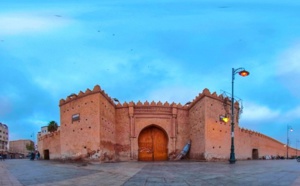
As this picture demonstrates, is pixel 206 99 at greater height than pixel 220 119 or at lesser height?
greater

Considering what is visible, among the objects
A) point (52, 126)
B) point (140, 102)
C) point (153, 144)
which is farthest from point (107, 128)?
point (52, 126)

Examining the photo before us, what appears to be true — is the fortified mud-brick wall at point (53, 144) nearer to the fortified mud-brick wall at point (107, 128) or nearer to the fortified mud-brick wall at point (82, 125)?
the fortified mud-brick wall at point (82, 125)

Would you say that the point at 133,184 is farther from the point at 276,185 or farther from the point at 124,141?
the point at 124,141

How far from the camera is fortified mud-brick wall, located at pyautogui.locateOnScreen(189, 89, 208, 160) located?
2999cm

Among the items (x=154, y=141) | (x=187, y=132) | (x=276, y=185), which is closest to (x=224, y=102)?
(x=187, y=132)

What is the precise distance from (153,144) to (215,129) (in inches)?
278

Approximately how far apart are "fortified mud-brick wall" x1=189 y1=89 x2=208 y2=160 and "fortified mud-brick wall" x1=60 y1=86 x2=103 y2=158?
9692 millimetres

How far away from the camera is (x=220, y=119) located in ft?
101

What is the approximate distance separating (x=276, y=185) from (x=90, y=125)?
61.1 ft

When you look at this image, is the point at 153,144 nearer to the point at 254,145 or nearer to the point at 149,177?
the point at 254,145

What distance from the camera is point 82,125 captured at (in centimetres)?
2708

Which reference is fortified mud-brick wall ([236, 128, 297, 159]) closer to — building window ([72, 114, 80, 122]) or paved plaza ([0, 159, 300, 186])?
building window ([72, 114, 80, 122])

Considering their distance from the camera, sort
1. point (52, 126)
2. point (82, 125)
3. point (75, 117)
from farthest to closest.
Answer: point (52, 126) → point (75, 117) → point (82, 125)

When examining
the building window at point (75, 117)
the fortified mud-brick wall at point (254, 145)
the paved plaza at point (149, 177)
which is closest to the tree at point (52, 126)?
the building window at point (75, 117)
